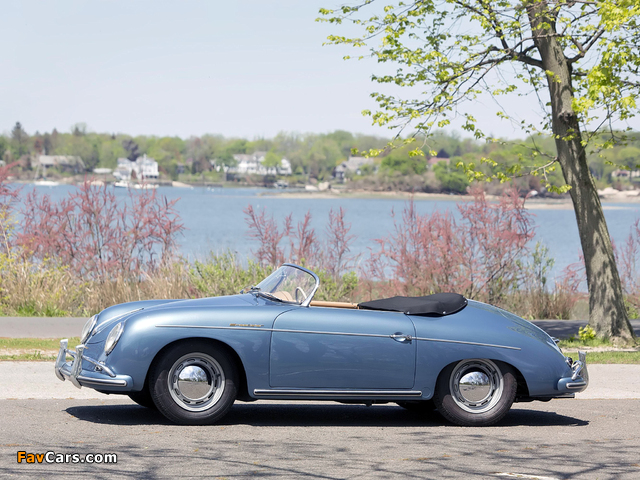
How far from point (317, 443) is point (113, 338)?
1.83 m

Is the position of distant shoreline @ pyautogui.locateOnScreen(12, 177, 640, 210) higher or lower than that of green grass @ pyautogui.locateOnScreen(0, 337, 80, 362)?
higher

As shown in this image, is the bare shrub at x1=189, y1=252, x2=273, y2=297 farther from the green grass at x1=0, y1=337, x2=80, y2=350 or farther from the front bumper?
the front bumper

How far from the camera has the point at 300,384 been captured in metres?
6.66

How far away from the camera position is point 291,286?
707 centimetres

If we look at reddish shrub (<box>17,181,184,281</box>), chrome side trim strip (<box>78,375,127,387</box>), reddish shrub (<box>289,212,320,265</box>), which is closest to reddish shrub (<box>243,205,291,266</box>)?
reddish shrub (<box>289,212,320,265</box>)

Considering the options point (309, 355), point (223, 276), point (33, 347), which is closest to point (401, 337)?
point (309, 355)

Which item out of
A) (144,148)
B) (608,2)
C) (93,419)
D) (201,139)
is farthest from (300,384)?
(144,148)

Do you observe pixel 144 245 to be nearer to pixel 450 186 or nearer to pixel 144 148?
pixel 450 186

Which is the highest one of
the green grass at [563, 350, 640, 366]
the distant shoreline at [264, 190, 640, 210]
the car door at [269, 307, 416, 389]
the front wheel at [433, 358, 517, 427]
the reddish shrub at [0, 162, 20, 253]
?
the distant shoreline at [264, 190, 640, 210]

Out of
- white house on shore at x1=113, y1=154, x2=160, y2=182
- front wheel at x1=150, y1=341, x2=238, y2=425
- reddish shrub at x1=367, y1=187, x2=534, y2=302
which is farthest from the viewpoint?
white house on shore at x1=113, y1=154, x2=160, y2=182

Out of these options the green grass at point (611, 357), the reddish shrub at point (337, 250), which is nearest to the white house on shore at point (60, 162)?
the reddish shrub at point (337, 250)

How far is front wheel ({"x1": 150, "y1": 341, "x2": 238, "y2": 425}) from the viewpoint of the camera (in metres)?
6.48

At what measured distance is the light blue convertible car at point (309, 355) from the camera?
21.3 ft

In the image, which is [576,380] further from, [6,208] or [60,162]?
[60,162]
